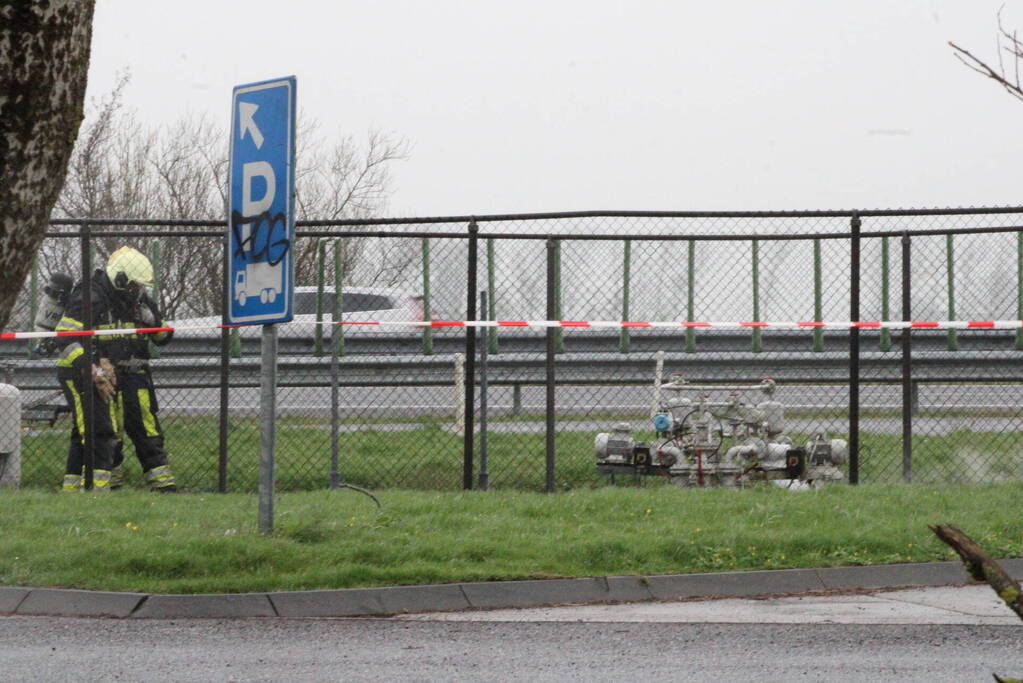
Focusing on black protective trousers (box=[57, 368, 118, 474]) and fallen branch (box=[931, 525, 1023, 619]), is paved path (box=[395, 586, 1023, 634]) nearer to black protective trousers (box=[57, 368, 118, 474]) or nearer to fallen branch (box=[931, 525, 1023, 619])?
black protective trousers (box=[57, 368, 118, 474])

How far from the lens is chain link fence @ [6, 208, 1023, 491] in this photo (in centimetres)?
1138

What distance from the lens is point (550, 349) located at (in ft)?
37.5

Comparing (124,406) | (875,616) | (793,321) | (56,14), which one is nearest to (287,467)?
(124,406)

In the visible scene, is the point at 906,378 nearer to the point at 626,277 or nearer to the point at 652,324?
the point at 652,324

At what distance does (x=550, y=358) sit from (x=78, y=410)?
12.3ft

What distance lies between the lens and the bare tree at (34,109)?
336cm

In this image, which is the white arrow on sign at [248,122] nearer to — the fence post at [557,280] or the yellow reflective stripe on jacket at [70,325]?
the fence post at [557,280]

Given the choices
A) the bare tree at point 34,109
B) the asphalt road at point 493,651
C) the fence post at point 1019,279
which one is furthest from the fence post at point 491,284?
the bare tree at point 34,109

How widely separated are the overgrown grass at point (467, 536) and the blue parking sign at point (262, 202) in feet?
4.43

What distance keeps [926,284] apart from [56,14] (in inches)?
364

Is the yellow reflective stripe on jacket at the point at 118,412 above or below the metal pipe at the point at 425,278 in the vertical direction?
below

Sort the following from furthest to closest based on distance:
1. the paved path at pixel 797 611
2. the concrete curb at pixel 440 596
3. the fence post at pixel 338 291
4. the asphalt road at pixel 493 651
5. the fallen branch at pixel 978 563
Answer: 1. the fence post at pixel 338 291
2. the concrete curb at pixel 440 596
3. the paved path at pixel 797 611
4. the asphalt road at pixel 493 651
5. the fallen branch at pixel 978 563

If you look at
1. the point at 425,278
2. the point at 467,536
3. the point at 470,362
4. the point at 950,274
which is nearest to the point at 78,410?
the point at 425,278

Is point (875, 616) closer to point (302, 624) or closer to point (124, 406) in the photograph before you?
point (302, 624)
